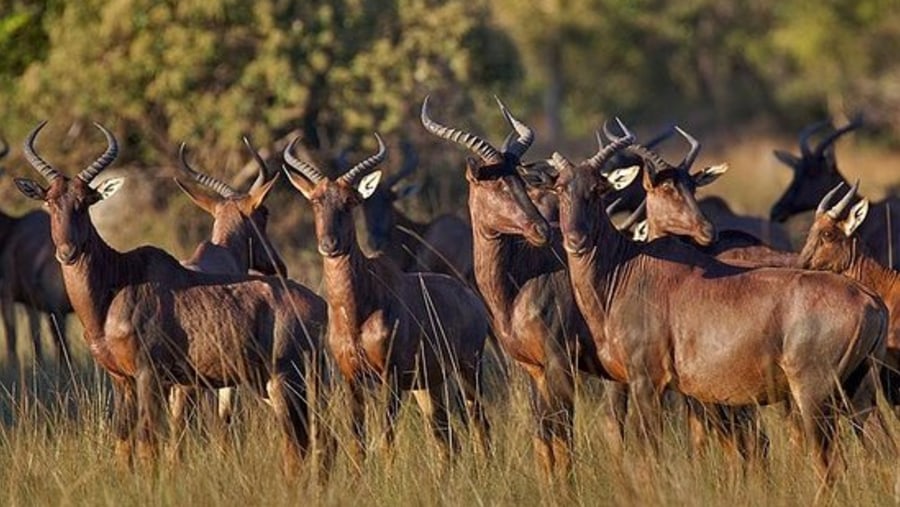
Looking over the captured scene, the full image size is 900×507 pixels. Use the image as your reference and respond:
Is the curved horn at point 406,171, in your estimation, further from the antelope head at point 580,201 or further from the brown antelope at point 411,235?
the antelope head at point 580,201

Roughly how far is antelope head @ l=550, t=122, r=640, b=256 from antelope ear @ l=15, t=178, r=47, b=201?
114 inches

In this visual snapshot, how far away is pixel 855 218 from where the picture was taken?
38.9ft

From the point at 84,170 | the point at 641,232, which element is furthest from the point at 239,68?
the point at 84,170

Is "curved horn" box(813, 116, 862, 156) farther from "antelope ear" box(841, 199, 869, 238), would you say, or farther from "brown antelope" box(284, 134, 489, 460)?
"brown antelope" box(284, 134, 489, 460)

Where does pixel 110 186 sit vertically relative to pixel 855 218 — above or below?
above

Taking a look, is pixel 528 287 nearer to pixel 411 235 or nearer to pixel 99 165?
pixel 99 165

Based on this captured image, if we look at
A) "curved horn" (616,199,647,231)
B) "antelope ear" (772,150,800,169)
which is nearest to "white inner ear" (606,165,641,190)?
"curved horn" (616,199,647,231)

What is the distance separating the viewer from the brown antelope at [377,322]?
11.5m

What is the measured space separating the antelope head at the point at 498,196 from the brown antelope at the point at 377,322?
56 centimetres

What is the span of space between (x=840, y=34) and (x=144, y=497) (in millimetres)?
37977

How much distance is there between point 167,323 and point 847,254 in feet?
12.1

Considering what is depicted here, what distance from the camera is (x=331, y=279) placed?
11508 millimetres

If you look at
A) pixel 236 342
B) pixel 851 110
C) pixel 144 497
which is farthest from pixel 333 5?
pixel 851 110

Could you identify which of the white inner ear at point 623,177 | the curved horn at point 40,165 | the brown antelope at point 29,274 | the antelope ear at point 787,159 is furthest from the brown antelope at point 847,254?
the antelope ear at point 787,159
